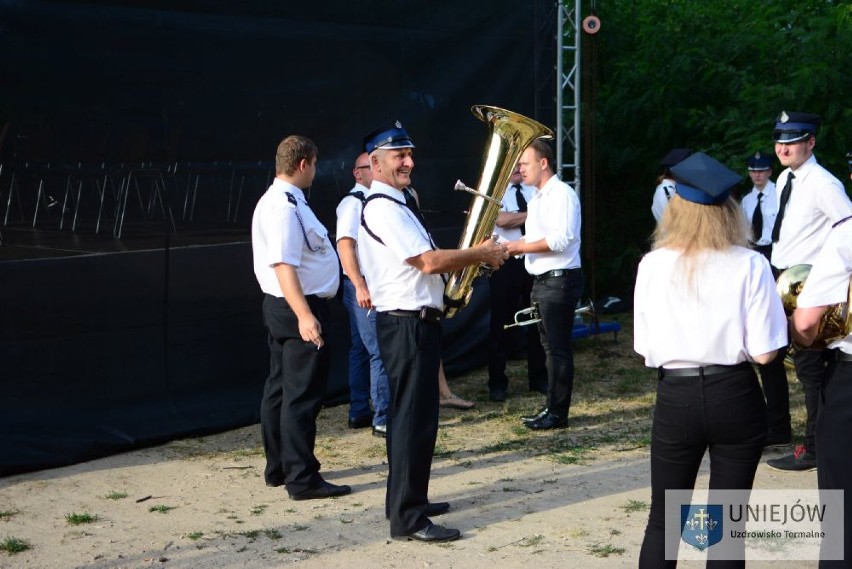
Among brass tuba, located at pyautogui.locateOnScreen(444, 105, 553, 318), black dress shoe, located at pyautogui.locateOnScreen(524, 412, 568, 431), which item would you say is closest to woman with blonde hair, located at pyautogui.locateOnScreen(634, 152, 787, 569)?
brass tuba, located at pyautogui.locateOnScreen(444, 105, 553, 318)

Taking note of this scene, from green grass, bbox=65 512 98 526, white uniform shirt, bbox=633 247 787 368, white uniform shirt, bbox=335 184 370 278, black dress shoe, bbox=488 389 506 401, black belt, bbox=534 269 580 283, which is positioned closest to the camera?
white uniform shirt, bbox=633 247 787 368

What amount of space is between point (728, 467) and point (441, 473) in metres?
2.74

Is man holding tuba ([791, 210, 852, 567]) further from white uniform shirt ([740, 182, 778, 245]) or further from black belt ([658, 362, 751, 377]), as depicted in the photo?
white uniform shirt ([740, 182, 778, 245])

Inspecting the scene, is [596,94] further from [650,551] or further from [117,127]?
[650,551]

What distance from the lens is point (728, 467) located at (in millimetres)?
3387

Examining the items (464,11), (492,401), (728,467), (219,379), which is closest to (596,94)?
(464,11)

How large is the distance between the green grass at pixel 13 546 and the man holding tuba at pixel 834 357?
3.42 metres

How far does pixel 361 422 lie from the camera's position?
714cm

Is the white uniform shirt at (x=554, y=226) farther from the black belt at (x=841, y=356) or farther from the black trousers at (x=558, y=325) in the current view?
the black belt at (x=841, y=356)

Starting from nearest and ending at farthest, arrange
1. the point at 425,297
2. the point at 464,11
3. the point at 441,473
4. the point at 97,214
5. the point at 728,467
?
the point at 728,467 → the point at 425,297 → the point at 441,473 → the point at 97,214 → the point at 464,11

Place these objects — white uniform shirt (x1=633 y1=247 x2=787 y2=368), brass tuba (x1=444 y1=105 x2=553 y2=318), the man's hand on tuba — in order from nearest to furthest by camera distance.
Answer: white uniform shirt (x1=633 y1=247 x2=787 y2=368) < the man's hand on tuba < brass tuba (x1=444 y1=105 x2=553 y2=318)

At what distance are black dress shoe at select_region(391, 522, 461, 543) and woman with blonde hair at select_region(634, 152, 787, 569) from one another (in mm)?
1423

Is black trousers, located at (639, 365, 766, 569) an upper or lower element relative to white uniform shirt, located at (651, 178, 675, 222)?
lower

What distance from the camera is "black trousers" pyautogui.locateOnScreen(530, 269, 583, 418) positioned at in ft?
22.3
